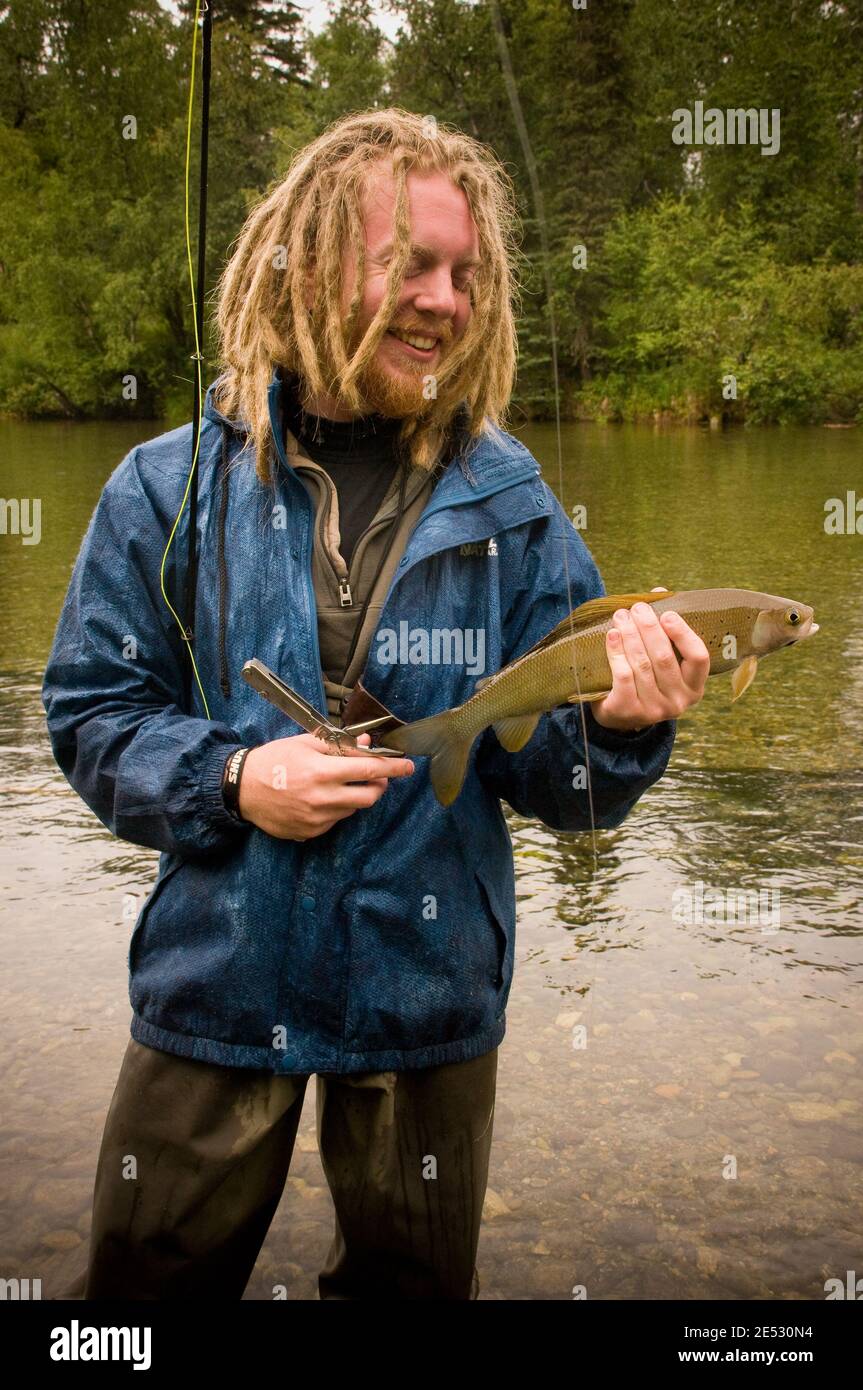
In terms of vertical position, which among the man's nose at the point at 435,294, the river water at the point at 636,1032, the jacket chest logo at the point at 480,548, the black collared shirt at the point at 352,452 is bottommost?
the river water at the point at 636,1032

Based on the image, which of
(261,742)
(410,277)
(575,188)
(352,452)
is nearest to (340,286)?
(410,277)

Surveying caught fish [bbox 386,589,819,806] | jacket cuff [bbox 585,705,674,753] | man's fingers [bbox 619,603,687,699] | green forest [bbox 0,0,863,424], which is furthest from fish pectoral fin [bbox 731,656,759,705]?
green forest [bbox 0,0,863,424]

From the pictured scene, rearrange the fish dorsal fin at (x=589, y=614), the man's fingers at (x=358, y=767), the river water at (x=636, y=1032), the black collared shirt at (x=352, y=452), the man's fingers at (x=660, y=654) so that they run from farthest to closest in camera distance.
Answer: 1. the river water at (x=636, y=1032)
2. the black collared shirt at (x=352, y=452)
3. the fish dorsal fin at (x=589, y=614)
4. the man's fingers at (x=660, y=654)
5. the man's fingers at (x=358, y=767)

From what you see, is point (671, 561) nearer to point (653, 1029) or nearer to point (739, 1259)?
point (653, 1029)

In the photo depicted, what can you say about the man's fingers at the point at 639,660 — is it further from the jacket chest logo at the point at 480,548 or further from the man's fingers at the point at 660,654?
the jacket chest logo at the point at 480,548

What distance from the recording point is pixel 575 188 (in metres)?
41.7

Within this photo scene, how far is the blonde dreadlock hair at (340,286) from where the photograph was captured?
95.3 inches

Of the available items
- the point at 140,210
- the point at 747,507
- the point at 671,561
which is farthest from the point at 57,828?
the point at 140,210

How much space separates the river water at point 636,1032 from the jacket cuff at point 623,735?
1.63 meters

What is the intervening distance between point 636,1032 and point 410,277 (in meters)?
2.87

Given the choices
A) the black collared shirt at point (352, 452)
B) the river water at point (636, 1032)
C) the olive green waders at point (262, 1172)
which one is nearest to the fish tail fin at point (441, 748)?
the black collared shirt at point (352, 452)

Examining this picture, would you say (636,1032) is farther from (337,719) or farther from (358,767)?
(358,767)

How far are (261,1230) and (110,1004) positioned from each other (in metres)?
2.20

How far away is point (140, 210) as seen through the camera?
43.8m
